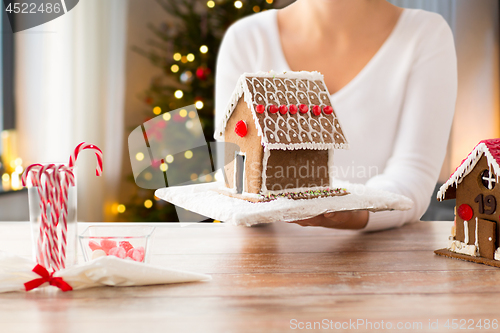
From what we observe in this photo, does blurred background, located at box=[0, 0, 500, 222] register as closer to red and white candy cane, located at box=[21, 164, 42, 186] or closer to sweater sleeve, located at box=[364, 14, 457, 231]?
sweater sleeve, located at box=[364, 14, 457, 231]

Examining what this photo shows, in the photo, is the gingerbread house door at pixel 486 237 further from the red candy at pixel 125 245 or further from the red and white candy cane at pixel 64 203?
the red and white candy cane at pixel 64 203

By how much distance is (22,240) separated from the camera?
1.18 m

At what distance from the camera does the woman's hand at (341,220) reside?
1.16 meters

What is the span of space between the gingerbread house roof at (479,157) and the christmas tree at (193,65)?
77.8 inches

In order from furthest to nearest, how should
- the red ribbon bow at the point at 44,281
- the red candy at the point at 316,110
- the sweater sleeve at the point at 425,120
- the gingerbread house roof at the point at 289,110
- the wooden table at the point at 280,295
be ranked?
1. the sweater sleeve at the point at 425,120
2. the red candy at the point at 316,110
3. the gingerbread house roof at the point at 289,110
4. the red ribbon bow at the point at 44,281
5. the wooden table at the point at 280,295

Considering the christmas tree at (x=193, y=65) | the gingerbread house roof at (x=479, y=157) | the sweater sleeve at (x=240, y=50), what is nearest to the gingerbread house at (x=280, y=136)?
the gingerbread house roof at (x=479, y=157)

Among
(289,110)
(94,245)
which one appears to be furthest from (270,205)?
(94,245)

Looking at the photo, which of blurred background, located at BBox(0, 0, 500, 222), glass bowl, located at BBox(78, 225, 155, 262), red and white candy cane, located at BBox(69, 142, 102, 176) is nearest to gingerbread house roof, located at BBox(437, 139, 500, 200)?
glass bowl, located at BBox(78, 225, 155, 262)

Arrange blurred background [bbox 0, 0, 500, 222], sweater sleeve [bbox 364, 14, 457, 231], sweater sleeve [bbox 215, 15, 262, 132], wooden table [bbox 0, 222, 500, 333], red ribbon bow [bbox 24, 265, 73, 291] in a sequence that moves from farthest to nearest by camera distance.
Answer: blurred background [bbox 0, 0, 500, 222] < sweater sleeve [bbox 215, 15, 262, 132] < sweater sleeve [bbox 364, 14, 457, 231] < red ribbon bow [bbox 24, 265, 73, 291] < wooden table [bbox 0, 222, 500, 333]

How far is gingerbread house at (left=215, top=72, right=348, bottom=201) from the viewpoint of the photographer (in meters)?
Result: 1.15

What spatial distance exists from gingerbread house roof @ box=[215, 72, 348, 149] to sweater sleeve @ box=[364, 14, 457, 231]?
1.40 feet

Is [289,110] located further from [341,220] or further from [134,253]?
[134,253]

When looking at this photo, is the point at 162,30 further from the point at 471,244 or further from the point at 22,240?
the point at 471,244

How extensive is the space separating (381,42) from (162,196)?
1271mm
